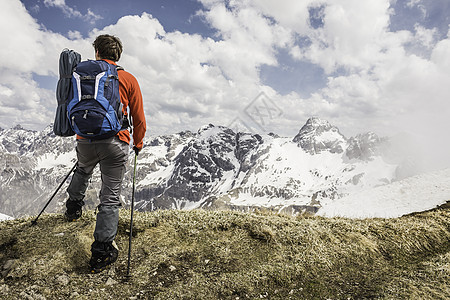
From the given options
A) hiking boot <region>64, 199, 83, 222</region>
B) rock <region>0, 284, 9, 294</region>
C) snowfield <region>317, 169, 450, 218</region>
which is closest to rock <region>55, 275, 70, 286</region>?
rock <region>0, 284, 9, 294</region>

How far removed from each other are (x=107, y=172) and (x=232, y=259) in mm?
3737

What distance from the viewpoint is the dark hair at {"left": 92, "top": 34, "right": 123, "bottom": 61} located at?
5.80 m

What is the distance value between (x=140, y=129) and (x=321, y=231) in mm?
5941

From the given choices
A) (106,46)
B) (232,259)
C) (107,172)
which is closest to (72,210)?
(107,172)

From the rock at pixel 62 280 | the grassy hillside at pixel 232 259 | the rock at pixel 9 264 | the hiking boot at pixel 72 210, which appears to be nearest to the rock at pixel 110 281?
the grassy hillside at pixel 232 259

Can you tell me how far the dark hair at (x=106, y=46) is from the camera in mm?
5804

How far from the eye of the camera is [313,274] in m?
5.28

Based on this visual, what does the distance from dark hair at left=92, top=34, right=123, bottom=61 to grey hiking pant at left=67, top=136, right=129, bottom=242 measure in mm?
2143

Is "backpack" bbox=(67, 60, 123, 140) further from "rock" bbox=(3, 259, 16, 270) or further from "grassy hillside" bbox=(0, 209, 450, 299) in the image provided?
"rock" bbox=(3, 259, 16, 270)

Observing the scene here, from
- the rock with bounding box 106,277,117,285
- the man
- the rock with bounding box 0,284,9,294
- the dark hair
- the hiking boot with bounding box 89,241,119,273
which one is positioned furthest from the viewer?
the dark hair

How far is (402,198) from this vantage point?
73.7ft

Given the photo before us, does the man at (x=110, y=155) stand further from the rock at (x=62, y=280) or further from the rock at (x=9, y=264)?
the rock at (x=9, y=264)

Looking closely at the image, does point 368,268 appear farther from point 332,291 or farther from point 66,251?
point 66,251

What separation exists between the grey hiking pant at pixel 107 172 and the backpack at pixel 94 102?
33 cm
